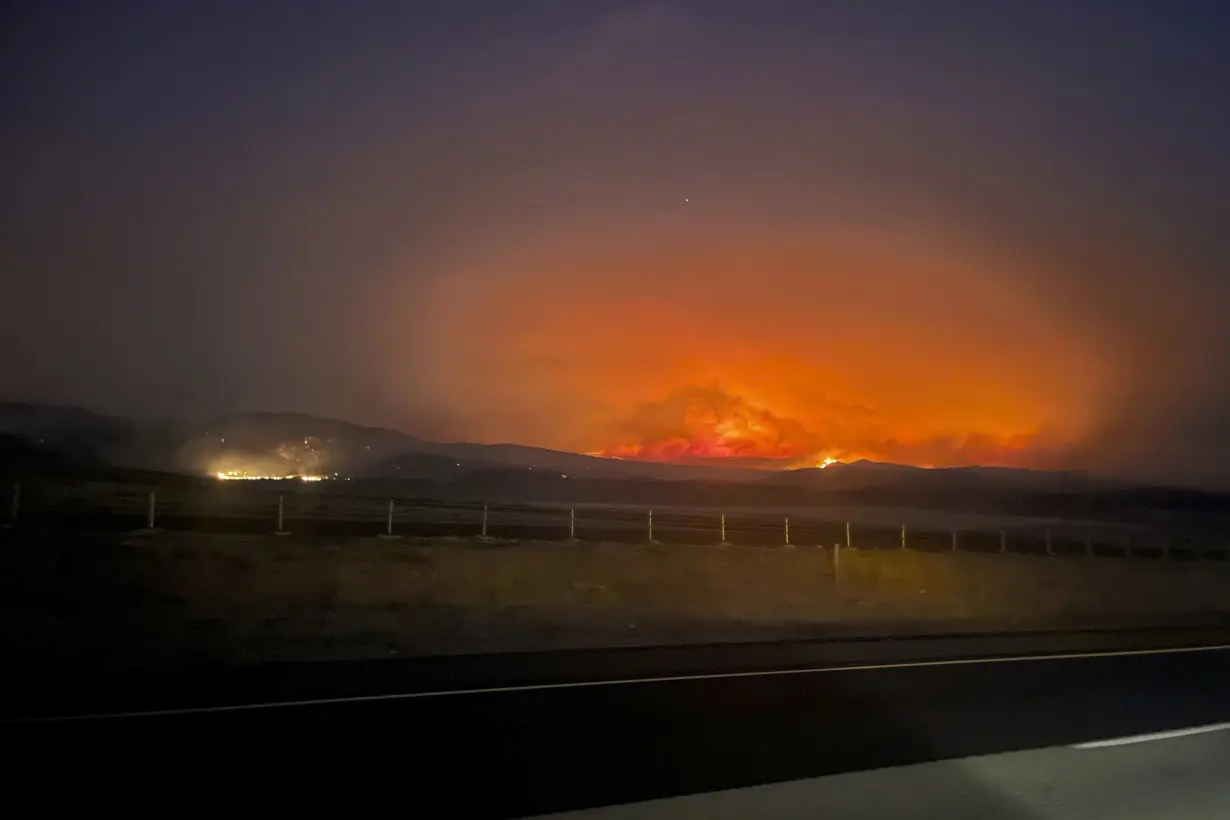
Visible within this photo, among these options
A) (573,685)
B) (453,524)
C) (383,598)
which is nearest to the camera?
(573,685)

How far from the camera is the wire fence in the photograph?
27062mm

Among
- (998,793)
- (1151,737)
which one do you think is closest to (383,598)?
(1151,737)

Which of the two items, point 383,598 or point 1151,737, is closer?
point 1151,737

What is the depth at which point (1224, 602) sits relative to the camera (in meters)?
39.1

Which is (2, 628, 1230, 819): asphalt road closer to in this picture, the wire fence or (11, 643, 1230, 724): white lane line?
(11, 643, 1230, 724): white lane line

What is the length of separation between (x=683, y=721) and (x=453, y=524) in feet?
83.4

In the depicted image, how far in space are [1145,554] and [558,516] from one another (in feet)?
86.5

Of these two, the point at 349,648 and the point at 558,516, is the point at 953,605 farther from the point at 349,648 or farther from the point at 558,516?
the point at 558,516

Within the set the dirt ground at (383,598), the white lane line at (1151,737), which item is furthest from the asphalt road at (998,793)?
the dirt ground at (383,598)

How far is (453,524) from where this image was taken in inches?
1415

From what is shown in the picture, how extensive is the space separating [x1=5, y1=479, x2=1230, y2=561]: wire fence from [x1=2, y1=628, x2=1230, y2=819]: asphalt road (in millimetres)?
11502

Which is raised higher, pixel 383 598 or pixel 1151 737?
pixel 383 598

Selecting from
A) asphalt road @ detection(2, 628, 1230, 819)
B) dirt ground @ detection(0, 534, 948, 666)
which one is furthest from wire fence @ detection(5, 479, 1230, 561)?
asphalt road @ detection(2, 628, 1230, 819)

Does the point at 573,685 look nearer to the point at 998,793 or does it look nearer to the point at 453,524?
the point at 998,793
